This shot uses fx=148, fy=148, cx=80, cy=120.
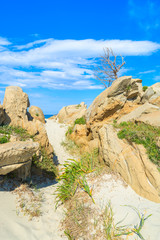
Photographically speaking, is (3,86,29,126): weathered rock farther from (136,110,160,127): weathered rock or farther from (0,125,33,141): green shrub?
(136,110,160,127): weathered rock

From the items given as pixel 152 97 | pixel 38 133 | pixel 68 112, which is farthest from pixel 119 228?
pixel 68 112

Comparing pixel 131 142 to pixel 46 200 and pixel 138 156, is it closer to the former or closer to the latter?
pixel 138 156

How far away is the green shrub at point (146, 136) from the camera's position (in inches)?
262

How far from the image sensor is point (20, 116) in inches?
392

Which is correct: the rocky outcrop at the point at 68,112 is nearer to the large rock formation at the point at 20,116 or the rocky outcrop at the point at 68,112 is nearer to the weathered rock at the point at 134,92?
the weathered rock at the point at 134,92

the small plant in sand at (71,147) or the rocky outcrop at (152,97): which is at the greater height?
the rocky outcrop at (152,97)

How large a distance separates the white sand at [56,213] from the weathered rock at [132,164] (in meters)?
0.37

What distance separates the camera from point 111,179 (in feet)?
22.7

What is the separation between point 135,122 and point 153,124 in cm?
135

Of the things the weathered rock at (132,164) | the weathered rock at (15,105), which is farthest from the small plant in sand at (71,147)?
the weathered rock at (15,105)

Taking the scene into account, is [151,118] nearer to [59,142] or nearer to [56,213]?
[56,213]

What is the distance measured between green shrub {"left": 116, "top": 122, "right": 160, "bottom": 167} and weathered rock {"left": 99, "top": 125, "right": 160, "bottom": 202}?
0.75 ft

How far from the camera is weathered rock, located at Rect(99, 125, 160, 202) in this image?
19.8 ft

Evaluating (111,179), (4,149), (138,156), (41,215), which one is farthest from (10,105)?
(138,156)
